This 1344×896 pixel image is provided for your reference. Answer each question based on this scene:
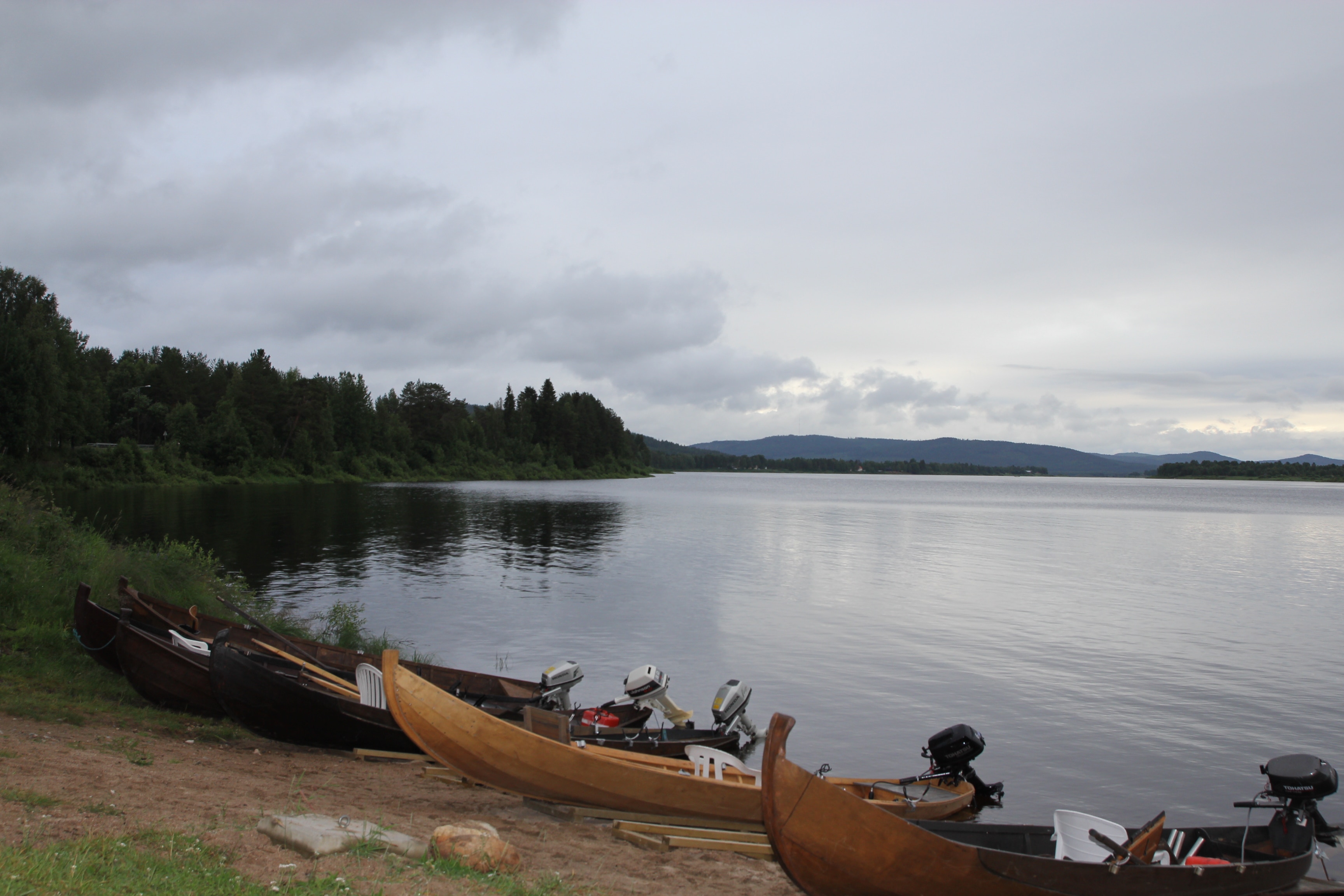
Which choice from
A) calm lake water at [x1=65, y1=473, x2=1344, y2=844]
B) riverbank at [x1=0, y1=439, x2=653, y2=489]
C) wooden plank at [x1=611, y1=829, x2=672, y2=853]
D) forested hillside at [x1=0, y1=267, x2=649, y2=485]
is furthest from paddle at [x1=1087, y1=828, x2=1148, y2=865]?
forested hillside at [x1=0, y1=267, x2=649, y2=485]

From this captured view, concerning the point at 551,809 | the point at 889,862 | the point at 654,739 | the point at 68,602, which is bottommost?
the point at 551,809

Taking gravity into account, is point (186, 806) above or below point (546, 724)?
above

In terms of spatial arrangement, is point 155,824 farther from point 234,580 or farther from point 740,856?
point 234,580

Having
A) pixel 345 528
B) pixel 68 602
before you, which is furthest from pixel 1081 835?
pixel 345 528

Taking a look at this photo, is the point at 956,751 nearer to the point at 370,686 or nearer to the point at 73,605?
the point at 370,686

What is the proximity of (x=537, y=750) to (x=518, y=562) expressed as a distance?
2692 cm

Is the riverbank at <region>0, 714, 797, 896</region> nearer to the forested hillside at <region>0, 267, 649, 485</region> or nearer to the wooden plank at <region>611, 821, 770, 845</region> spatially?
the wooden plank at <region>611, 821, 770, 845</region>

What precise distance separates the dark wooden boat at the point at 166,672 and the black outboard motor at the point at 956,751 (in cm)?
Answer: 1025

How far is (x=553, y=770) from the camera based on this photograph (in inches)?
402

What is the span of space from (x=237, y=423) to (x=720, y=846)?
100120mm

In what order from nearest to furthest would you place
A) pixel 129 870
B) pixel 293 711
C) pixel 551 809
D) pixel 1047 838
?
1. pixel 129 870
2. pixel 1047 838
3. pixel 551 809
4. pixel 293 711

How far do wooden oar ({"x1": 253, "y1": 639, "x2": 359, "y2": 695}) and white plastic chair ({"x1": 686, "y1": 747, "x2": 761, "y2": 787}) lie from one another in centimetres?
560

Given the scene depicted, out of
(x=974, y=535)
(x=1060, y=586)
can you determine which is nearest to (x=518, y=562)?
(x=1060, y=586)

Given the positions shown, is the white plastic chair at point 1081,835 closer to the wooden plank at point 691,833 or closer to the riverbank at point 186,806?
the riverbank at point 186,806
